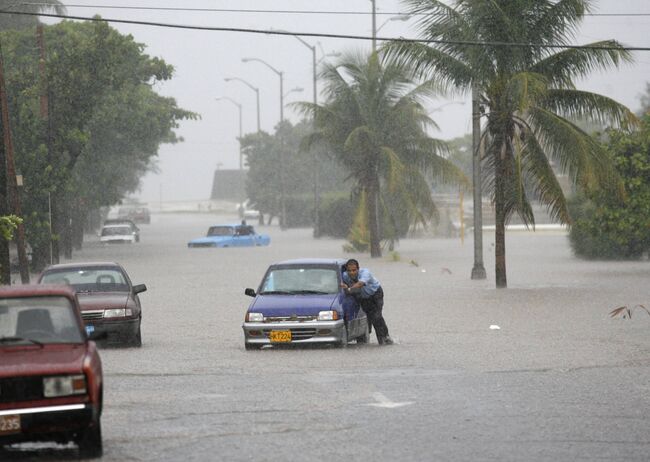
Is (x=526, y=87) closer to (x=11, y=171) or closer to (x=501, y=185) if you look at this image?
(x=501, y=185)

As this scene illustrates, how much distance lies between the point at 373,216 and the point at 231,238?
64.1ft

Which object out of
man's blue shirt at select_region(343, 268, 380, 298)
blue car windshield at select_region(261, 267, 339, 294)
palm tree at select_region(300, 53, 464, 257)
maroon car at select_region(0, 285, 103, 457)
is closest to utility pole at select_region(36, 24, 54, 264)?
palm tree at select_region(300, 53, 464, 257)

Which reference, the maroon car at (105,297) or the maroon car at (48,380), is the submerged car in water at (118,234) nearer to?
the maroon car at (105,297)

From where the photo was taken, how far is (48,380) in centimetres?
1002

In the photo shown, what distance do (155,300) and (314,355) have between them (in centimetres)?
1443

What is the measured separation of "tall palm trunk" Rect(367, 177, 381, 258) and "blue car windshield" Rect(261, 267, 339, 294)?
32.4 m

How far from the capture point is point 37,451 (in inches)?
429

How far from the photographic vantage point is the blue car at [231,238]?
235 ft

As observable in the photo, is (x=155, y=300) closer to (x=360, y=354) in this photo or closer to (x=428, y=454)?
(x=360, y=354)

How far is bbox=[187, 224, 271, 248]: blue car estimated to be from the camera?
7162 cm

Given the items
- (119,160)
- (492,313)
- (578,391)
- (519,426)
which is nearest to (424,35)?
(492,313)

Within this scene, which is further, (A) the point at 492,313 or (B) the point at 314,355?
(A) the point at 492,313

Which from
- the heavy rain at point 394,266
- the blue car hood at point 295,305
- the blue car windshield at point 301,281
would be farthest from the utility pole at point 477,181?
the blue car hood at point 295,305

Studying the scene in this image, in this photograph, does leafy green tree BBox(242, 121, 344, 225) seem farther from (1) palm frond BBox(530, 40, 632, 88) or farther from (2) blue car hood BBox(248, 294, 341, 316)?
(2) blue car hood BBox(248, 294, 341, 316)
